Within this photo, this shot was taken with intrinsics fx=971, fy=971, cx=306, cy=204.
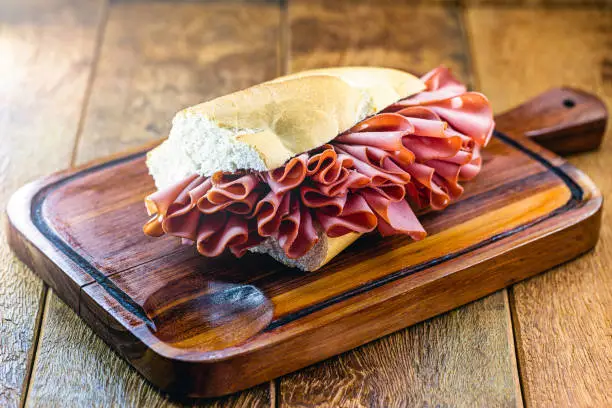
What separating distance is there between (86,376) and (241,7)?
4.69ft

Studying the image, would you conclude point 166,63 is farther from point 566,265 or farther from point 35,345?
point 566,265

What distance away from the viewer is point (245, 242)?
155 centimetres

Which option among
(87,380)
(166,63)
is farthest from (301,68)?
(87,380)

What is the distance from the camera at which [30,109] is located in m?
2.20

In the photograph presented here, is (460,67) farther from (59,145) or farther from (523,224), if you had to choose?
(59,145)

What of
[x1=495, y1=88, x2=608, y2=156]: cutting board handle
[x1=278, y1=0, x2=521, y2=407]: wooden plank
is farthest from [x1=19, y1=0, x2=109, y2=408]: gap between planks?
[x1=495, y1=88, x2=608, y2=156]: cutting board handle

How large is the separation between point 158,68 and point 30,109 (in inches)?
13.2

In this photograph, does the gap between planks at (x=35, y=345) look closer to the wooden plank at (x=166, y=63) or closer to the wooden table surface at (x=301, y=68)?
the wooden table surface at (x=301, y=68)

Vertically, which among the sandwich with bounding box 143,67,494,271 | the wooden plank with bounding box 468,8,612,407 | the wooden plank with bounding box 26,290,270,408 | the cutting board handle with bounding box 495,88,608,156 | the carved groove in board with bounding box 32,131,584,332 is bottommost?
the wooden plank with bounding box 468,8,612,407

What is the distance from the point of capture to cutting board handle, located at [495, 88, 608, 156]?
200 centimetres

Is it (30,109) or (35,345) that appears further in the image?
(30,109)

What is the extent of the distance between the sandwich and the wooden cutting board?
5 cm

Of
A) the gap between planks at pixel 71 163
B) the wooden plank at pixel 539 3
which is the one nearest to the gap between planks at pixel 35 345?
the gap between planks at pixel 71 163

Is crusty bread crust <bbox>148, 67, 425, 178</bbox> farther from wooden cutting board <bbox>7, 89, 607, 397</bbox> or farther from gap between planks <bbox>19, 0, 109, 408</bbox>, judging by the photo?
gap between planks <bbox>19, 0, 109, 408</bbox>
